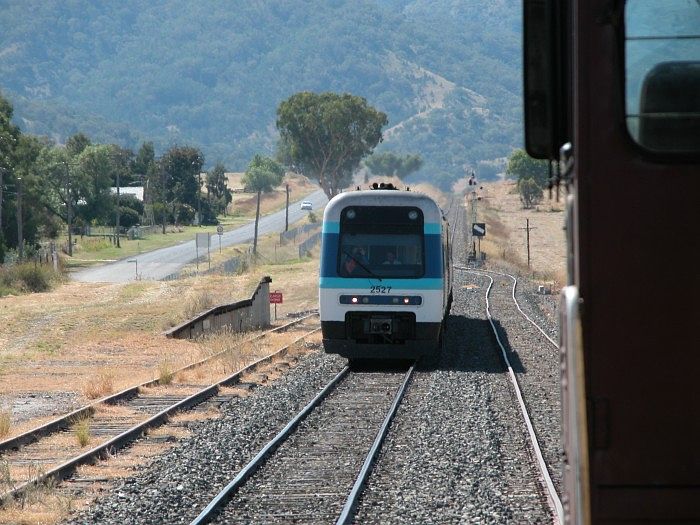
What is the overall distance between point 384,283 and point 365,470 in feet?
28.1

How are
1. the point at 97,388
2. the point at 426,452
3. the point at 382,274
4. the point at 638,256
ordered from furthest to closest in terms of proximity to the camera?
the point at 382,274
the point at 97,388
the point at 426,452
the point at 638,256

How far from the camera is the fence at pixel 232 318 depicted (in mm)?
30094

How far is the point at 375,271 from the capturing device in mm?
20031

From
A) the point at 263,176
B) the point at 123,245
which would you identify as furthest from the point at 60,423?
the point at 263,176

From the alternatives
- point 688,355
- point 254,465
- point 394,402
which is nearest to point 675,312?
point 688,355

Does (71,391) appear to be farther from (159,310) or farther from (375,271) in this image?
(159,310)

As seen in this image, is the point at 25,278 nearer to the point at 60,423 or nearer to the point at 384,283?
the point at 384,283

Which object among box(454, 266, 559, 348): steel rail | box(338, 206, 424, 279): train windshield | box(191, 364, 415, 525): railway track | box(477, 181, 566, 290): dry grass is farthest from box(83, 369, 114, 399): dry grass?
box(477, 181, 566, 290): dry grass

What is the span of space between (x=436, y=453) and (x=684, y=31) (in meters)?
9.23

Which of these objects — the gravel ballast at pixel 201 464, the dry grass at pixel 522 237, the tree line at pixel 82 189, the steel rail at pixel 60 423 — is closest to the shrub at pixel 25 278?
the tree line at pixel 82 189

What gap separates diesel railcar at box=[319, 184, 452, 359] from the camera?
1983 cm

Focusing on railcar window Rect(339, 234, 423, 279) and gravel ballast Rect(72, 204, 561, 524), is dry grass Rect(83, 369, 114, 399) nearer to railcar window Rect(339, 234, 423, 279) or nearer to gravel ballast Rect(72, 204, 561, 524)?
gravel ballast Rect(72, 204, 561, 524)

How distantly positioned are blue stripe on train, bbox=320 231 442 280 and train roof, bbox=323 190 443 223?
0.33 metres

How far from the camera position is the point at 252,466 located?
38.9ft
